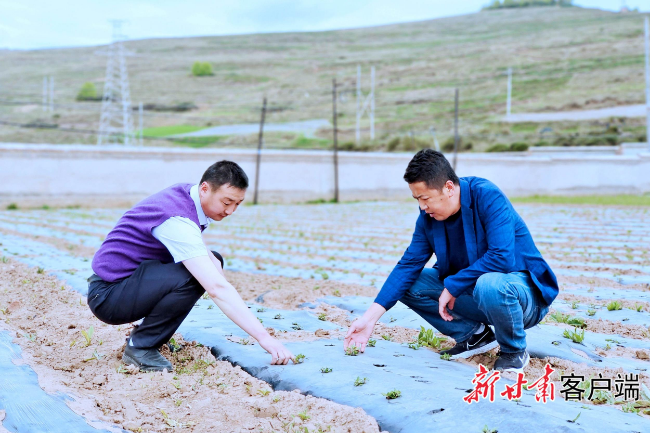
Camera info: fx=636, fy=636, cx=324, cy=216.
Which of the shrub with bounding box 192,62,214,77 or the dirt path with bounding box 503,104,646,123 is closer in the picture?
the dirt path with bounding box 503,104,646,123

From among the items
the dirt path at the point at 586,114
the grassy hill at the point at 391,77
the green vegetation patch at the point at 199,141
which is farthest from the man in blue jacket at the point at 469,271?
the dirt path at the point at 586,114

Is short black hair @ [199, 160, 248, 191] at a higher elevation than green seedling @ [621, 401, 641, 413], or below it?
higher

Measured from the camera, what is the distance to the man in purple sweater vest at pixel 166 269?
3.07 m

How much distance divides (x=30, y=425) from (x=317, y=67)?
73531 millimetres

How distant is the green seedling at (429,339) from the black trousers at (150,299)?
1362 mm

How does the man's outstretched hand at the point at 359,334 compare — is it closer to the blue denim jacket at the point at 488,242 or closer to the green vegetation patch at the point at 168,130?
the blue denim jacket at the point at 488,242

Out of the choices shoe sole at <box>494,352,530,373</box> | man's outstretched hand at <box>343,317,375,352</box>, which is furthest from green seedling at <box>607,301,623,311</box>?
man's outstretched hand at <box>343,317,375,352</box>

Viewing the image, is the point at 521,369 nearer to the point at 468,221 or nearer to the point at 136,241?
the point at 468,221

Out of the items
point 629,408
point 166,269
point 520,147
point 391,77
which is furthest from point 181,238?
point 391,77

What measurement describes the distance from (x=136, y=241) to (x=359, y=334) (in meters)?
1.27

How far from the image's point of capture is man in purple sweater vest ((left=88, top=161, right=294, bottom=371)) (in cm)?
307

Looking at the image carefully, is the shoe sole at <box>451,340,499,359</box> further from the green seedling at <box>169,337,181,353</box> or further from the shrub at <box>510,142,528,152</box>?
the shrub at <box>510,142,528,152</box>

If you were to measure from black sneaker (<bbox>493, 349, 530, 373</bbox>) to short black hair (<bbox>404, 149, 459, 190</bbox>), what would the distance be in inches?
36.2

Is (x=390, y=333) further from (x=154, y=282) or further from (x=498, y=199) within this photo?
(x=154, y=282)
